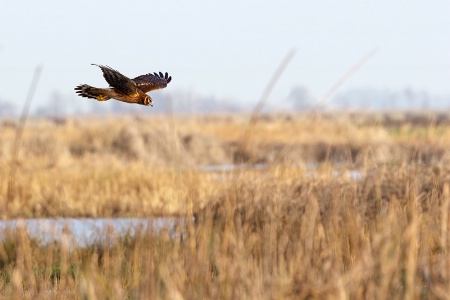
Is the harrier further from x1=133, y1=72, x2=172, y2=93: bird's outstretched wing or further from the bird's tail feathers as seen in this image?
x1=133, y1=72, x2=172, y2=93: bird's outstretched wing

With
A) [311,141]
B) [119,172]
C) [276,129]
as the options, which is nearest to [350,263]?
[119,172]

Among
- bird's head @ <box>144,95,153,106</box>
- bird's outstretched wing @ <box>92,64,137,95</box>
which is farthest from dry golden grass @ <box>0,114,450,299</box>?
bird's outstretched wing @ <box>92,64,137,95</box>

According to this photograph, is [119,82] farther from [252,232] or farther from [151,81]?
[252,232]

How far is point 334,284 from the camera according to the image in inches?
134

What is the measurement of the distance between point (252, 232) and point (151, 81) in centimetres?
142

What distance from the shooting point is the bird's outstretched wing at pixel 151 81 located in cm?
576

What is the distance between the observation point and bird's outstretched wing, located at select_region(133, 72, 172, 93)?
5.76 metres

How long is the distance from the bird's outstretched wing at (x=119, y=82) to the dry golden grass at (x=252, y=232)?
1.71 ft

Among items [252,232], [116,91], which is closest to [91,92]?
[116,91]

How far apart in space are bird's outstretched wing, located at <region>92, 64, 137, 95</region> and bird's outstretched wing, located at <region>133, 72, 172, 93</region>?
0.54 meters

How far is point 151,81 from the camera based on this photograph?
19.5 feet

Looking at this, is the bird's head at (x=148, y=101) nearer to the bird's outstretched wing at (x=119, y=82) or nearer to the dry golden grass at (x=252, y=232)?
the bird's outstretched wing at (x=119, y=82)

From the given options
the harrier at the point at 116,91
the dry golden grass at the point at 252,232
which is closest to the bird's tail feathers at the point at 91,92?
the harrier at the point at 116,91

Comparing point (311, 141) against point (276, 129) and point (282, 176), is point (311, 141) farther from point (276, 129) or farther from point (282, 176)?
point (282, 176)
